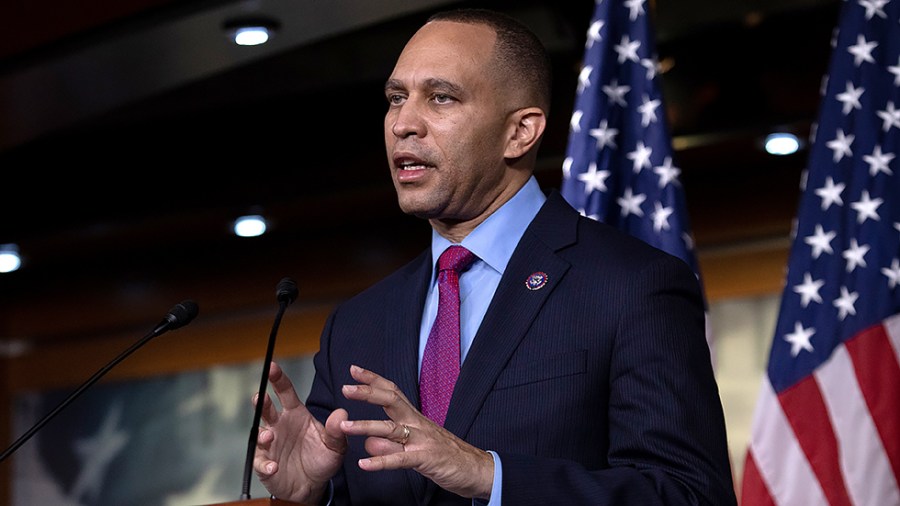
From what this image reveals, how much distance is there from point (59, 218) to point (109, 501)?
1808 millimetres

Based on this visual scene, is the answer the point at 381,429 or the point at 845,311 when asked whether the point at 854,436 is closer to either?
the point at 845,311

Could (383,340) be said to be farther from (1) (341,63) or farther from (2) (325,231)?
(2) (325,231)

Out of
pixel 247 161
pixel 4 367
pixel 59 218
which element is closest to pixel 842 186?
pixel 247 161

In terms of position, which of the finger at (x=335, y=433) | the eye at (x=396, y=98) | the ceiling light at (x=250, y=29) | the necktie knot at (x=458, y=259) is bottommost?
the finger at (x=335, y=433)

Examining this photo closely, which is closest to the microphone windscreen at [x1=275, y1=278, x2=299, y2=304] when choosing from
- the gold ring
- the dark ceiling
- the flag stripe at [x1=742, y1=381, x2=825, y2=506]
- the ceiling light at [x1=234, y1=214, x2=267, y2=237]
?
the gold ring

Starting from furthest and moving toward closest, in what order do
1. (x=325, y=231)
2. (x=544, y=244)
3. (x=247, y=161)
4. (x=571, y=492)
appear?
(x=325, y=231), (x=247, y=161), (x=544, y=244), (x=571, y=492)

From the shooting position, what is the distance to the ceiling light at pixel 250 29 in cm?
484

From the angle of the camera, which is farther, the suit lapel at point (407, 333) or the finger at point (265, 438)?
the suit lapel at point (407, 333)

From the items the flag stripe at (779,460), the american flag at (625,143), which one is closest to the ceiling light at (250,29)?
the american flag at (625,143)

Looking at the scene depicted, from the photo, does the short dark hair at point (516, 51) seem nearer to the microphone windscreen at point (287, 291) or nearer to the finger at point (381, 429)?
the microphone windscreen at point (287, 291)

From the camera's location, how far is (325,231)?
24.4 ft

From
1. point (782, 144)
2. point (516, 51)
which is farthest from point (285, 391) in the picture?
point (782, 144)

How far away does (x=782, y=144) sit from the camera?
5.86m

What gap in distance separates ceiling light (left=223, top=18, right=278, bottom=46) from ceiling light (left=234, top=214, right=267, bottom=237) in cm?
201
